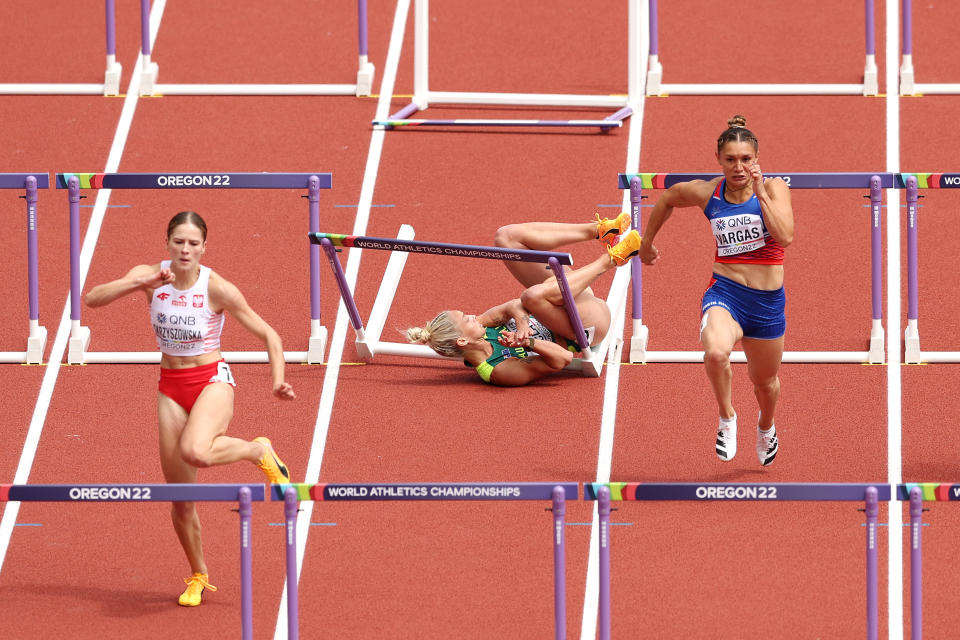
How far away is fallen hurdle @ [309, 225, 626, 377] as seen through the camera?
10.3 metres

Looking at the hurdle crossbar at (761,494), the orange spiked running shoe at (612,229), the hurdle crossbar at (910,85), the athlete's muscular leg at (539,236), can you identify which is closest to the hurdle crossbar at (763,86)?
the hurdle crossbar at (910,85)

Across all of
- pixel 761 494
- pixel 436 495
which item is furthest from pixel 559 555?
pixel 761 494

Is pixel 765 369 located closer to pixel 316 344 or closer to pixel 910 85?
pixel 316 344

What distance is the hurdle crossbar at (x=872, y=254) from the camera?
34.4 feet

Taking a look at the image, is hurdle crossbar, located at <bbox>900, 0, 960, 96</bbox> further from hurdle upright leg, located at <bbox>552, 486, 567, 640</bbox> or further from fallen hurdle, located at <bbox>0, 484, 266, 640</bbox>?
fallen hurdle, located at <bbox>0, 484, 266, 640</bbox>

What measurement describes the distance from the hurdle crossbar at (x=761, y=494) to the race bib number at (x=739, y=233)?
87.6 inches

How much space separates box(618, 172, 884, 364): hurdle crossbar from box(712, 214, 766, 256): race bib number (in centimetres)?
91

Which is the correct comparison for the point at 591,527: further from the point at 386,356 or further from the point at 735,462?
the point at 386,356

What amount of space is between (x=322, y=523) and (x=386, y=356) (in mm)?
2022

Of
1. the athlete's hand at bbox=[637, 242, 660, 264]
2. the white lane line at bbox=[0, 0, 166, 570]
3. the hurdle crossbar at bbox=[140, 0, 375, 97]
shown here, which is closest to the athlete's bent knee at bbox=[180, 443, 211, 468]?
the white lane line at bbox=[0, 0, 166, 570]

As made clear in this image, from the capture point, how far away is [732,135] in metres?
9.16

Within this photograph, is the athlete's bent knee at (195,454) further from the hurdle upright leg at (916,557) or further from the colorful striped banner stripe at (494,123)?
the colorful striped banner stripe at (494,123)

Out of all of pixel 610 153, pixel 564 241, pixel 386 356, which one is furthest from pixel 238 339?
pixel 610 153

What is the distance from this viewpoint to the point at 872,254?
35.0ft
